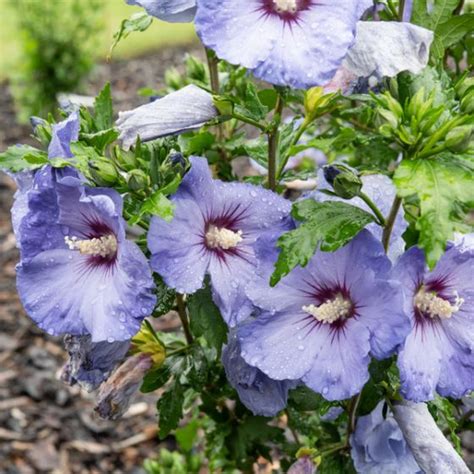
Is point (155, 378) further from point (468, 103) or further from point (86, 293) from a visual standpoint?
point (468, 103)

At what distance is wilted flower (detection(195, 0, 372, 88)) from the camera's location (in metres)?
1.17

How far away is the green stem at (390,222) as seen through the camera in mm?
Answer: 1275

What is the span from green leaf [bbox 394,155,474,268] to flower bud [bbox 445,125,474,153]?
0.07 ft

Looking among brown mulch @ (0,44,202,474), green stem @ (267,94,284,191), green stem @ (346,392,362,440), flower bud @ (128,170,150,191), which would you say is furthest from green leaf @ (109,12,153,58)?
brown mulch @ (0,44,202,474)

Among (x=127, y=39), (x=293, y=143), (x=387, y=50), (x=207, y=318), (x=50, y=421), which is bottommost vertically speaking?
(x=127, y=39)

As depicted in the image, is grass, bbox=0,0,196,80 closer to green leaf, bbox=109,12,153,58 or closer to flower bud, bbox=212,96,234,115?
green leaf, bbox=109,12,153,58

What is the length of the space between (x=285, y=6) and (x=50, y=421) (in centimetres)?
257

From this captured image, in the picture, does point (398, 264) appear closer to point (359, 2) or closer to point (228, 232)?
point (228, 232)

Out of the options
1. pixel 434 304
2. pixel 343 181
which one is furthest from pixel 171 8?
pixel 434 304

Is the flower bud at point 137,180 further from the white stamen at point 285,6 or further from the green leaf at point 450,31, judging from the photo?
the green leaf at point 450,31

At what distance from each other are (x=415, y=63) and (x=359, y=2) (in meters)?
0.15

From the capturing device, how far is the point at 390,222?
1.30 metres

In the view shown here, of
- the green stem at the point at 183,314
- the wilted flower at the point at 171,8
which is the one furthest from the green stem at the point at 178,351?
the wilted flower at the point at 171,8

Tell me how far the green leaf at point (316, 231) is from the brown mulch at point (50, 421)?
2.26m
